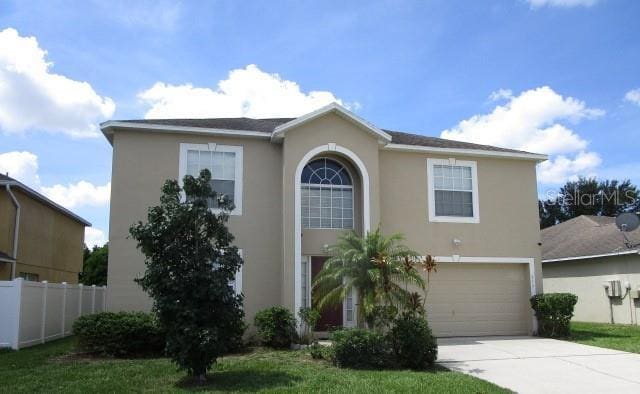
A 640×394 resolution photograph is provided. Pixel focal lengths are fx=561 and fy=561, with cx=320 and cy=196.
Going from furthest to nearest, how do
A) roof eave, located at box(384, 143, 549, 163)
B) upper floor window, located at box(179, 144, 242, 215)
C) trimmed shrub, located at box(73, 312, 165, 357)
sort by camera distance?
roof eave, located at box(384, 143, 549, 163), upper floor window, located at box(179, 144, 242, 215), trimmed shrub, located at box(73, 312, 165, 357)

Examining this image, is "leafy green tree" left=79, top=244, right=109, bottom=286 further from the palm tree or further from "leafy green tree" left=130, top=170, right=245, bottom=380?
"leafy green tree" left=130, top=170, right=245, bottom=380

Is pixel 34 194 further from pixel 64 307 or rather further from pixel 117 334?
pixel 117 334

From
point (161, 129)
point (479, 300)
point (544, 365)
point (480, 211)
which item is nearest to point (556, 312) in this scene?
point (479, 300)

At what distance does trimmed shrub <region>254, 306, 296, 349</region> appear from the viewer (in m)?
13.3

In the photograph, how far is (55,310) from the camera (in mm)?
15805

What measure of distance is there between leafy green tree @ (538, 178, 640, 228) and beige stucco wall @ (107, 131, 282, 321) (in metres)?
30.0

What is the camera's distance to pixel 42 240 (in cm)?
2097

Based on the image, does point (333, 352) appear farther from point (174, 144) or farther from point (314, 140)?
point (174, 144)

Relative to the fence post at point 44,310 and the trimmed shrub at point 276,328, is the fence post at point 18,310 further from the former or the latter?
the trimmed shrub at point 276,328

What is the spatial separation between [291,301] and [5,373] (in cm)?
646

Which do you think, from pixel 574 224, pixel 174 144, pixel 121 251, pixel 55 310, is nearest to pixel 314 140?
pixel 174 144

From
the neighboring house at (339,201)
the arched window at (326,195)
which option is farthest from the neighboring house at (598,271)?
the arched window at (326,195)

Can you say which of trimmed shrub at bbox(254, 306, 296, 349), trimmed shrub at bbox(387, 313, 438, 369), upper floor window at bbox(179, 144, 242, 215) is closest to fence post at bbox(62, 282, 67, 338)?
upper floor window at bbox(179, 144, 242, 215)

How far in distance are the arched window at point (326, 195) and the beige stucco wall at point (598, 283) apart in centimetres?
1128
